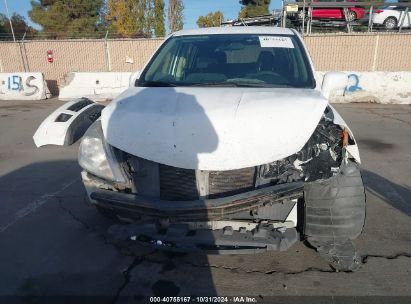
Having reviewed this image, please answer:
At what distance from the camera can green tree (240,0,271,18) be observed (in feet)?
129

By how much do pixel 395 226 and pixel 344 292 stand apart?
1.34 m

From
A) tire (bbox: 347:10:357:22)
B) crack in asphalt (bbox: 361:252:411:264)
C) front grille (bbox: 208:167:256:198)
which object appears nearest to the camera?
front grille (bbox: 208:167:256:198)

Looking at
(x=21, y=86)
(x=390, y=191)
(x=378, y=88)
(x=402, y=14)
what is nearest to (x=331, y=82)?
(x=390, y=191)

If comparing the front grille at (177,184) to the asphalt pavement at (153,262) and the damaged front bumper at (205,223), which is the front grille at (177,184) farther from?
the asphalt pavement at (153,262)

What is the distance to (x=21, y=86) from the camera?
13430mm

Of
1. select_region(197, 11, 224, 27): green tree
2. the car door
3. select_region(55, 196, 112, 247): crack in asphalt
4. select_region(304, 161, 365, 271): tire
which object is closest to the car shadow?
select_region(304, 161, 365, 271): tire

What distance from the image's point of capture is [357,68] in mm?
14898

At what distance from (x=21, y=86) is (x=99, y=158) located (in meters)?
12.7

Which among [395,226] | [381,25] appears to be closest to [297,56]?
[395,226]

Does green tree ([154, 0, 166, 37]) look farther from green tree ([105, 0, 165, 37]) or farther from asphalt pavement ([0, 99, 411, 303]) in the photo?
asphalt pavement ([0, 99, 411, 303])

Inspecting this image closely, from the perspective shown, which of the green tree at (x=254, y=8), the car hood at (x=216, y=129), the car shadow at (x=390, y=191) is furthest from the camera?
the green tree at (x=254, y=8)

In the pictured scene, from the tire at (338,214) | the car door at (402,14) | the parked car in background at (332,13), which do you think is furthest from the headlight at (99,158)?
the car door at (402,14)

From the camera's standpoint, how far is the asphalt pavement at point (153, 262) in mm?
2682

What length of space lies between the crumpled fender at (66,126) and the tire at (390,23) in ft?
59.2
